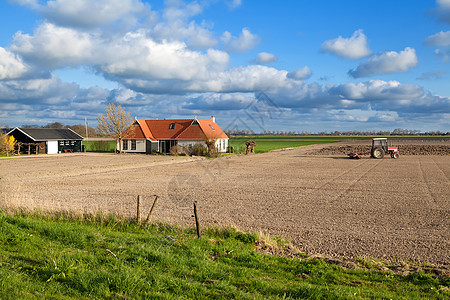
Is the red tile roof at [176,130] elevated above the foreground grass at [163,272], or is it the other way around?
the red tile roof at [176,130]

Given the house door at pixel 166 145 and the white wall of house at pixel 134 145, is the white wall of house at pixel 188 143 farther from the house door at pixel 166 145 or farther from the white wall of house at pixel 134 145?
the white wall of house at pixel 134 145

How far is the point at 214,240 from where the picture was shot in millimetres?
8789

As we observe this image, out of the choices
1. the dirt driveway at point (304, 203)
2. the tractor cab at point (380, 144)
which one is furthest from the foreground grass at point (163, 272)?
the tractor cab at point (380, 144)

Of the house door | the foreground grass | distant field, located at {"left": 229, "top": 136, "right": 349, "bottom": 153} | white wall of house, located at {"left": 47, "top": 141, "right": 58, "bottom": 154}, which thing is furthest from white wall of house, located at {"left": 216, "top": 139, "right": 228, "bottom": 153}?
the foreground grass

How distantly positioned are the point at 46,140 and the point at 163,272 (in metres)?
50.3

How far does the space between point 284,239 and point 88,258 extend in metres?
5.61

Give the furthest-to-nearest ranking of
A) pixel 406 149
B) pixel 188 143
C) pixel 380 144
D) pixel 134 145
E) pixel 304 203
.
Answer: pixel 406 149
pixel 134 145
pixel 188 143
pixel 380 144
pixel 304 203

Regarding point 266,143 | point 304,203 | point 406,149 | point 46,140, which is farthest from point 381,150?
point 266,143

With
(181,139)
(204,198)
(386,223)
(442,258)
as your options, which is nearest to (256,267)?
(442,258)

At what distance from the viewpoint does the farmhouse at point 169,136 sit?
2032 inches

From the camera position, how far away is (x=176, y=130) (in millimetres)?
54750

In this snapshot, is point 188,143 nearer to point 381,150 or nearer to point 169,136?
point 169,136

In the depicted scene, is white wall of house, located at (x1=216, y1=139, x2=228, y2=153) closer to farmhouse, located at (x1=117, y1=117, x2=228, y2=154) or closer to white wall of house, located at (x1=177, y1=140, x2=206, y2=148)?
farmhouse, located at (x1=117, y1=117, x2=228, y2=154)

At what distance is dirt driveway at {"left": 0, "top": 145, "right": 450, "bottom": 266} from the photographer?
10.0 metres
